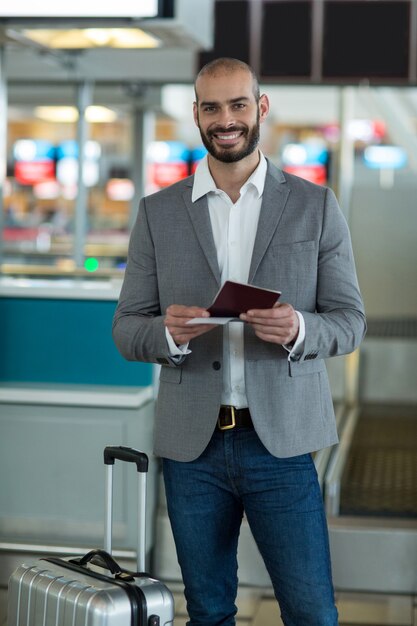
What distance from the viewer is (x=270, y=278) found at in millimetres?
2645

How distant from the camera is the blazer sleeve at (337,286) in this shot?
262cm

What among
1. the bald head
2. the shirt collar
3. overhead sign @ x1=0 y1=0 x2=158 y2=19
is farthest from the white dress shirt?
overhead sign @ x1=0 y1=0 x2=158 y2=19

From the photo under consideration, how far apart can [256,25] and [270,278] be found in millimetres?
6306

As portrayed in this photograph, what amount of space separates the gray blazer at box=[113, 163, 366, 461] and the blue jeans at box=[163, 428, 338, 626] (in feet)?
0.18

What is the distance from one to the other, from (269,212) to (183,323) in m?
0.38

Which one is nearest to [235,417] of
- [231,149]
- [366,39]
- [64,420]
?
[231,149]

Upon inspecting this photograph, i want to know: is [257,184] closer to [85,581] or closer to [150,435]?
[85,581]

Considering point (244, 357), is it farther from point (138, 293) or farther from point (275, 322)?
point (138, 293)

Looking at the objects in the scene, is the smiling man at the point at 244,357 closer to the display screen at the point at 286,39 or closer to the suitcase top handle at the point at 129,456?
the suitcase top handle at the point at 129,456

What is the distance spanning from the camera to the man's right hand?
96.6 inches

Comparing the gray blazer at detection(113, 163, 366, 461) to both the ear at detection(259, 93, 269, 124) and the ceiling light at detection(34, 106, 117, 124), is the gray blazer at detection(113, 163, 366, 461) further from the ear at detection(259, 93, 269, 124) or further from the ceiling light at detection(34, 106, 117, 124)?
the ceiling light at detection(34, 106, 117, 124)

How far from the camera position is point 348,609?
445 centimetres

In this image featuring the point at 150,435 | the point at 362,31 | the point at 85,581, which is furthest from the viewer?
→ the point at 362,31

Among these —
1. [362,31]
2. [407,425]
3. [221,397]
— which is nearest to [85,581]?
[221,397]
